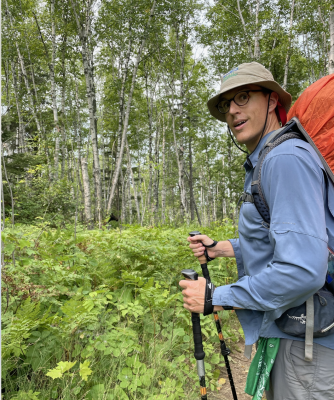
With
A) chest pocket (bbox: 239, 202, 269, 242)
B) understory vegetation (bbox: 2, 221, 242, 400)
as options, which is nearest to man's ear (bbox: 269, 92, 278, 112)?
chest pocket (bbox: 239, 202, 269, 242)

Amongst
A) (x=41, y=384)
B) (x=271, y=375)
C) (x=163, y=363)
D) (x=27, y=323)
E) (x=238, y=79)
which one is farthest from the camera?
(x=163, y=363)

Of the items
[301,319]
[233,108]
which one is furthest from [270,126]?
[301,319]

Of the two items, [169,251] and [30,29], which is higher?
[30,29]

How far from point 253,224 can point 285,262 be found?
1.00 ft

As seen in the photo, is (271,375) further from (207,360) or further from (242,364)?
(242,364)

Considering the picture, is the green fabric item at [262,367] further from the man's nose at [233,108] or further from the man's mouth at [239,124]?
the man's nose at [233,108]

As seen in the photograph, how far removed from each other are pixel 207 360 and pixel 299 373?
2.22 metres

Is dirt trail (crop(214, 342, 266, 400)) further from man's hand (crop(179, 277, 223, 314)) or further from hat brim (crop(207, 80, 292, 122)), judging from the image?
hat brim (crop(207, 80, 292, 122))

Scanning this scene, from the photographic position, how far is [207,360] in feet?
10.3

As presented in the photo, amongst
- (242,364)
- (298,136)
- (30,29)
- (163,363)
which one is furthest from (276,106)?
(30,29)

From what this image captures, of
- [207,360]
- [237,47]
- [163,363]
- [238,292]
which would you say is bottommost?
[207,360]

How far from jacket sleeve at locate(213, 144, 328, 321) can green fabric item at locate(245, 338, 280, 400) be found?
0.26 m

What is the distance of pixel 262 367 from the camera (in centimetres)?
141

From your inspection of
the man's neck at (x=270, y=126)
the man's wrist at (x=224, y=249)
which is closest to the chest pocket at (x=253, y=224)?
the man's neck at (x=270, y=126)
